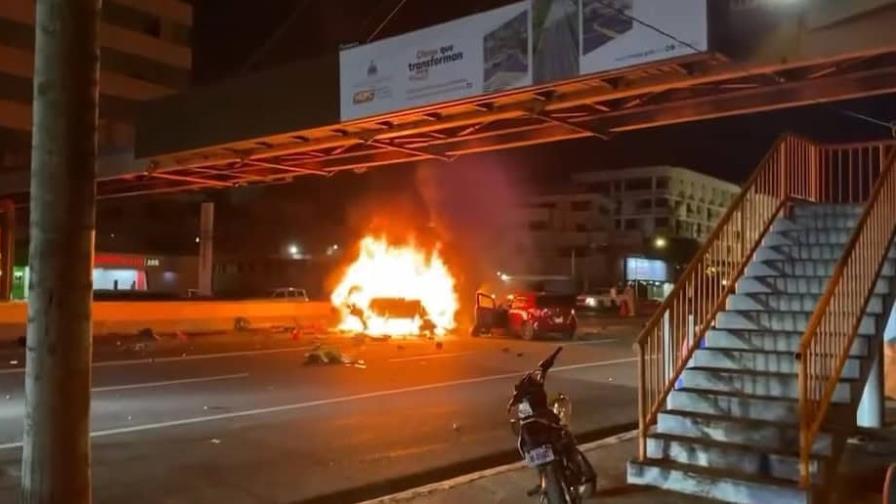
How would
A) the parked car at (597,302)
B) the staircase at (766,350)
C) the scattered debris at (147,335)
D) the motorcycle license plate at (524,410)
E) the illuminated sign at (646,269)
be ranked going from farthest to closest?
the illuminated sign at (646,269), the parked car at (597,302), the scattered debris at (147,335), the staircase at (766,350), the motorcycle license plate at (524,410)

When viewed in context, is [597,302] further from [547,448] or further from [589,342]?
[547,448]

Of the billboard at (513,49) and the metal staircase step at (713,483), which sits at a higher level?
the billboard at (513,49)

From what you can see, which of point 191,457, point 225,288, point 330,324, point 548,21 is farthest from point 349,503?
point 225,288

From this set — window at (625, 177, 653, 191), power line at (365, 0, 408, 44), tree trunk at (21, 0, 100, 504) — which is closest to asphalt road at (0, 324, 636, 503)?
tree trunk at (21, 0, 100, 504)

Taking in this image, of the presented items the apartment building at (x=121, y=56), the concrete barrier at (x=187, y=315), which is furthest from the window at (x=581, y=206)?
the concrete barrier at (x=187, y=315)

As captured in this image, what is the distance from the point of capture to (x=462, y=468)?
8.83 meters

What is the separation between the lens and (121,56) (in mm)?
54156

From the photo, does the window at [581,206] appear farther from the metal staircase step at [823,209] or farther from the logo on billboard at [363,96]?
the metal staircase step at [823,209]

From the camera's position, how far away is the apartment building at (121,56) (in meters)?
47.2

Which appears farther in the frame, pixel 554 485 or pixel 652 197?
pixel 652 197

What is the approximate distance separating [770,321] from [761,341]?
0.32 m

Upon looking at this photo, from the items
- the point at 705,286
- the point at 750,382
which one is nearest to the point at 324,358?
the point at 705,286

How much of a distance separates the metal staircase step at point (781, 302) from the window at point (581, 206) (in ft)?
307

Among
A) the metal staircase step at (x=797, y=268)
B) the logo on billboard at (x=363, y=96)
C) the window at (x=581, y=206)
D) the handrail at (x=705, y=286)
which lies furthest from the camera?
the window at (x=581, y=206)
